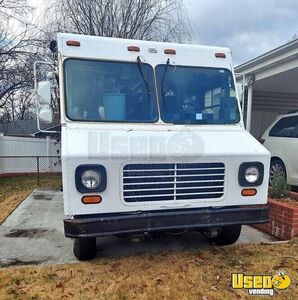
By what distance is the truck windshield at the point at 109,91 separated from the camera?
4258 mm

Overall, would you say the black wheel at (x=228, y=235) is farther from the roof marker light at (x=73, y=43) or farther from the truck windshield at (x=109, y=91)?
the roof marker light at (x=73, y=43)

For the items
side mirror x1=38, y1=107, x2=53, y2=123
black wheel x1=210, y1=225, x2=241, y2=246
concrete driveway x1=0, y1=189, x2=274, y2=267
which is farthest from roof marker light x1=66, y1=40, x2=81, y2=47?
black wheel x1=210, y1=225, x2=241, y2=246

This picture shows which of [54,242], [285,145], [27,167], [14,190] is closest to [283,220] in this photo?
[285,145]

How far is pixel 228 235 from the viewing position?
188 inches

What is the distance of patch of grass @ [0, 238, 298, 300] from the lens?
348 cm

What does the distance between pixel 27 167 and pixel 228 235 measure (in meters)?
12.4

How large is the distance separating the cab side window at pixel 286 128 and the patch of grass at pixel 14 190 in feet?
20.8

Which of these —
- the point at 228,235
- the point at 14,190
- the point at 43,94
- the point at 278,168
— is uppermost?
the point at 43,94

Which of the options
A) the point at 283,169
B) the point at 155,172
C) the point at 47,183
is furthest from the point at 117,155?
the point at 47,183

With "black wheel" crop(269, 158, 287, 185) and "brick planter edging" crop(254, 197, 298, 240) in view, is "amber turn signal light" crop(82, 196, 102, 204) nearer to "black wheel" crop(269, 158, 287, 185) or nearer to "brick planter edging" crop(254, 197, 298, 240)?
"brick planter edging" crop(254, 197, 298, 240)

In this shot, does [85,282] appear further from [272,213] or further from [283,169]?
[283,169]

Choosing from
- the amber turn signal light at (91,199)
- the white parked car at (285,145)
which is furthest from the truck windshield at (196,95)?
the white parked car at (285,145)

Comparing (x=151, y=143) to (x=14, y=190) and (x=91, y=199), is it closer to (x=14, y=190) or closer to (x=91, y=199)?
(x=91, y=199)

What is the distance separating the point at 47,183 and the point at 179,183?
916 centimetres
